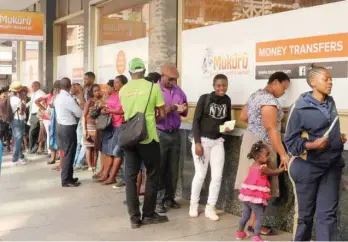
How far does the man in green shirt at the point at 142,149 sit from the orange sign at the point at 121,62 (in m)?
3.46

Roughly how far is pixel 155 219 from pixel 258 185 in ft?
4.31

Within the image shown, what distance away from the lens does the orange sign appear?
874 centimetres

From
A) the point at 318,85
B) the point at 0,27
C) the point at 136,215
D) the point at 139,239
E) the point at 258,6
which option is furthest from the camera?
the point at 0,27

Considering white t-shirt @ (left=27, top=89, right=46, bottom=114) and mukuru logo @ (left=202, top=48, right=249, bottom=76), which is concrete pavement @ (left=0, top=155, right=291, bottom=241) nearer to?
mukuru logo @ (left=202, top=48, right=249, bottom=76)

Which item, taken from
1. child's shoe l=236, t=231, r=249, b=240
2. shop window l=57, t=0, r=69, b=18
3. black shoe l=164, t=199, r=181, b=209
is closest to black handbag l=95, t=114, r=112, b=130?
black shoe l=164, t=199, r=181, b=209

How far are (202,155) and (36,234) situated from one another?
6.43ft

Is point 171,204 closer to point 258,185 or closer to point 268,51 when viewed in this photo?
point 258,185

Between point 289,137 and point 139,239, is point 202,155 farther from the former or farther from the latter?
point 289,137

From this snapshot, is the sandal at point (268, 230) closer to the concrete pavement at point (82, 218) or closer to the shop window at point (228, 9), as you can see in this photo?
the concrete pavement at point (82, 218)

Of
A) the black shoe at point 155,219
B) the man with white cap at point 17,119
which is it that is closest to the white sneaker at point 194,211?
the black shoe at point 155,219

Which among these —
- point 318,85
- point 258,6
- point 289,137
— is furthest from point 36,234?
point 258,6

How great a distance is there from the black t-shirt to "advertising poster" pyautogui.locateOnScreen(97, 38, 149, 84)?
2730mm

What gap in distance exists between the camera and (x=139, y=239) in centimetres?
481

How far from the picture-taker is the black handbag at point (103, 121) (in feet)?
24.0
